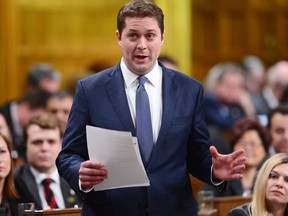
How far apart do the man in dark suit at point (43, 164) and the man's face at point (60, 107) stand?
4.31 ft

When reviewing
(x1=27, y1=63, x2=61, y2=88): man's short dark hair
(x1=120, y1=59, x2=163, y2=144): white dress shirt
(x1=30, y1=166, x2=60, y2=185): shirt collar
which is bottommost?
(x1=30, y1=166, x2=60, y2=185): shirt collar

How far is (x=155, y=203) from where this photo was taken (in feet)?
13.5

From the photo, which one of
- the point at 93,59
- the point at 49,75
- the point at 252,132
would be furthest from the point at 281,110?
the point at 93,59

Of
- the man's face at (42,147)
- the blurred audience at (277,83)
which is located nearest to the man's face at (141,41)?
the man's face at (42,147)

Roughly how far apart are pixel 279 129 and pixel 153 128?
341 cm

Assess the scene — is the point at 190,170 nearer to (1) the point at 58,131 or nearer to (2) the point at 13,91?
(1) the point at 58,131

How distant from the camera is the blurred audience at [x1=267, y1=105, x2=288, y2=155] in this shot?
7.31 m

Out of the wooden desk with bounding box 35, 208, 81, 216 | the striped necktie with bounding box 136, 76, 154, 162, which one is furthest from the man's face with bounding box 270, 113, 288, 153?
the striped necktie with bounding box 136, 76, 154, 162

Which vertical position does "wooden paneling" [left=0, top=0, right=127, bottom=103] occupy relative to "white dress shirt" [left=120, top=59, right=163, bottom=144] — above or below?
above

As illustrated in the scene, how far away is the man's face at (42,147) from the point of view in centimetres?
636

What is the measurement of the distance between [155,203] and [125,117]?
1.30 feet

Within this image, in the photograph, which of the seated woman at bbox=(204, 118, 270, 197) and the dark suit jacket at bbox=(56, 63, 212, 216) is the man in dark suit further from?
the dark suit jacket at bbox=(56, 63, 212, 216)

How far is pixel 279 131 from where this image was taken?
24.3 ft

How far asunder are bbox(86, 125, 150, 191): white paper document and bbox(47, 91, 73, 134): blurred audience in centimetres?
407
